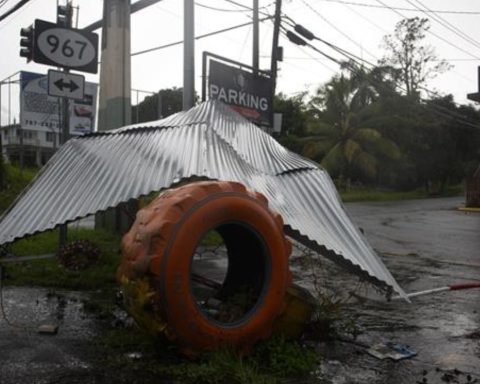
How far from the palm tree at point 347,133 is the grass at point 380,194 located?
136 centimetres

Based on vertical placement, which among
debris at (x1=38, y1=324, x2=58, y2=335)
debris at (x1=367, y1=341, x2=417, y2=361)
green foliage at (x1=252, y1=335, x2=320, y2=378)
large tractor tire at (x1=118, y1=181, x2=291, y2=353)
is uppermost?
large tractor tire at (x1=118, y1=181, x2=291, y2=353)

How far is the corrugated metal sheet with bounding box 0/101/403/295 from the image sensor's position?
4930 millimetres

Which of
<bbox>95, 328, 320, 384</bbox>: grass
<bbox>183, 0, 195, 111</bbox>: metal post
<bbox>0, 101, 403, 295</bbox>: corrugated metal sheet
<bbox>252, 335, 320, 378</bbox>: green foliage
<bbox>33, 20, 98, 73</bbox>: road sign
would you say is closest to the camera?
<bbox>95, 328, 320, 384</bbox>: grass

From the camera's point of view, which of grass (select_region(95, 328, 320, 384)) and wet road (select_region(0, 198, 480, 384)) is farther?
wet road (select_region(0, 198, 480, 384))

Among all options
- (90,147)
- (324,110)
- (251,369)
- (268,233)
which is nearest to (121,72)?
(90,147)

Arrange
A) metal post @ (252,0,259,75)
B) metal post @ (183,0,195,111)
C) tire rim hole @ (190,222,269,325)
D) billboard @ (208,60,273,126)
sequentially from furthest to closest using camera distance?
metal post @ (252,0,259,75), billboard @ (208,60,273,126), metal post @ (183,0,195,111), tire rim hole @ (190,222,269,325)

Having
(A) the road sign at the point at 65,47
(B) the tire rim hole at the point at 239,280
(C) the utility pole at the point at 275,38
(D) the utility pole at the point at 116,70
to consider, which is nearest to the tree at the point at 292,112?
(C) the utility pole at the point at 275,38

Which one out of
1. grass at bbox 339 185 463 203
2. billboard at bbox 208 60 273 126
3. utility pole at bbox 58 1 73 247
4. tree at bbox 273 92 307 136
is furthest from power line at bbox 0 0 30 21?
tree at bbox 273 92 307 136

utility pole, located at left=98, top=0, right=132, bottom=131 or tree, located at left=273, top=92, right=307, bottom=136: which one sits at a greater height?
tree, located at left=273, top=92, right=307, bottom=136

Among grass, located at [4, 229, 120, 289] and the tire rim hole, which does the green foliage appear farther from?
grass, located at [4, 229, 120, 289]

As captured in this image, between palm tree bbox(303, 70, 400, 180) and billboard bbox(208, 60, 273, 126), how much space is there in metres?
16.0

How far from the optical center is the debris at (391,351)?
4.53 metres

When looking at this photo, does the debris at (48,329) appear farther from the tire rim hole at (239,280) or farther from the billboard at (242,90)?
the billboard at (242,90)

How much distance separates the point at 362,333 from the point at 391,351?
63 centimetres
